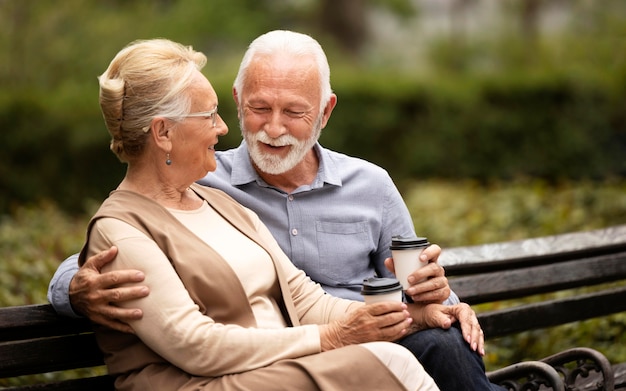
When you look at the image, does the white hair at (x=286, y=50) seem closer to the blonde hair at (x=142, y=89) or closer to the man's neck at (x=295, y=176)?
the man's neck at (x=295, y=176)

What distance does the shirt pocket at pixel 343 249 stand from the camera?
11.9 ft

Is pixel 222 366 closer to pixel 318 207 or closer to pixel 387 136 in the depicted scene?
pixel 318 207

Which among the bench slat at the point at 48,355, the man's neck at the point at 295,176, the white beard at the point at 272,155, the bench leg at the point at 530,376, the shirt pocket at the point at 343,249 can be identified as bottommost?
the bench leg at the point at 530,376

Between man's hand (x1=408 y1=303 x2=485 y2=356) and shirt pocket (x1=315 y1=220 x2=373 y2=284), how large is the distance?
381 millimetres

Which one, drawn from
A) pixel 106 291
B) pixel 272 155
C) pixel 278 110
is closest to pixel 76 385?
pixel 106 291

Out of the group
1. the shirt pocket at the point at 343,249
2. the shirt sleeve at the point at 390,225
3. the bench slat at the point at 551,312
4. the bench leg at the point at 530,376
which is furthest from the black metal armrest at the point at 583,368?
the shirt pocket at the point at 343,249

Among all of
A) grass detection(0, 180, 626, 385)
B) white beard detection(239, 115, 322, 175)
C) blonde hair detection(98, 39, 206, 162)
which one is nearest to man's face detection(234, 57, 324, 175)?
white beard detection(239, 115, 322, 175)

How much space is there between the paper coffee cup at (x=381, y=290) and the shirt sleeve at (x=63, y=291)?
0.91 metres

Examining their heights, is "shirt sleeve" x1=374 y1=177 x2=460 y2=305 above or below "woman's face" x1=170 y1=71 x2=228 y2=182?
below

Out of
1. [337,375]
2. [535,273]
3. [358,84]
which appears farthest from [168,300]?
[358,84]

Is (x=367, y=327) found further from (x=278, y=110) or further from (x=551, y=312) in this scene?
(x=551, y=312)

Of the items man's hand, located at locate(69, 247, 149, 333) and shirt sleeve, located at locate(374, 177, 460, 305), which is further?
shirt sleeve, located at locate(374, 177, 460, 305)

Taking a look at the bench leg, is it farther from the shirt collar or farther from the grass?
the grass

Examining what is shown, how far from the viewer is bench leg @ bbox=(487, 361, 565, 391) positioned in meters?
3.46
